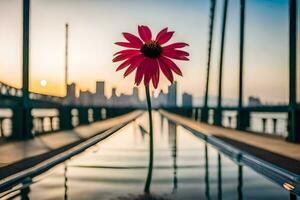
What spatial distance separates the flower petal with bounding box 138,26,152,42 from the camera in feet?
11.3

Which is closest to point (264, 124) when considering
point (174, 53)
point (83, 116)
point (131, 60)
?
point (83, 116)

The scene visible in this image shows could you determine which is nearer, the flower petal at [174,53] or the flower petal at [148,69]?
the flower petal at [148,69]

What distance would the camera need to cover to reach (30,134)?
17.3 m

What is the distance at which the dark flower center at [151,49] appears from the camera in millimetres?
3381

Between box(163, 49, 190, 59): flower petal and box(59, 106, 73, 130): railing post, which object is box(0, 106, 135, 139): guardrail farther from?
box(163, 49, 190, 59): flower petal

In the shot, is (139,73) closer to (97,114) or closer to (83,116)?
→ (83,116)

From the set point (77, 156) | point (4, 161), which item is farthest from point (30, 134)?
point (4, 161)

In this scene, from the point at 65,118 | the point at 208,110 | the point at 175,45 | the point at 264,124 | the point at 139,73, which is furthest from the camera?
the point at 208,110

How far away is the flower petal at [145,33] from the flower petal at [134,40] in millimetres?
35

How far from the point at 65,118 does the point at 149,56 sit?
22740mm

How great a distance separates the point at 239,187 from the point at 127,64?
397 cm

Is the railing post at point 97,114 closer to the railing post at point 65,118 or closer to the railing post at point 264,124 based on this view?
the railing post at point 65,118

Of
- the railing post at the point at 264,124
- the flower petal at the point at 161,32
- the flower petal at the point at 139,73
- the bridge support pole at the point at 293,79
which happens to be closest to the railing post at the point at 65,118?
the railing post at the point at 264,124

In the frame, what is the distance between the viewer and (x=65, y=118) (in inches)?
1010
